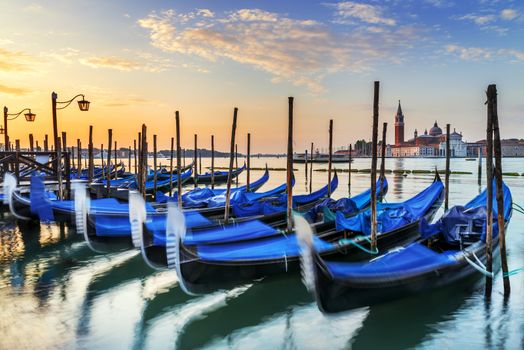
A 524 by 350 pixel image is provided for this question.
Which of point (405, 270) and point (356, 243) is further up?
point (405, 270)

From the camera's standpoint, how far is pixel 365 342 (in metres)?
3.83

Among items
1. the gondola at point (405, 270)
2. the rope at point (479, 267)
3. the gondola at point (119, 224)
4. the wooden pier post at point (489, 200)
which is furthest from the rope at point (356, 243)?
the gondola at point (119, 224)

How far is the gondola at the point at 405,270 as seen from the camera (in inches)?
134

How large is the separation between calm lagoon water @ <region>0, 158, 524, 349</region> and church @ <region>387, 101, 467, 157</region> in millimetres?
114964

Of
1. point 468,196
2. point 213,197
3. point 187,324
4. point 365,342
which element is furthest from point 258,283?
point 468,196

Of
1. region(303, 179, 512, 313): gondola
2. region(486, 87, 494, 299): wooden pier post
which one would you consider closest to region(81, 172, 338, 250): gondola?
region(303, 179, 512, 313): gondola

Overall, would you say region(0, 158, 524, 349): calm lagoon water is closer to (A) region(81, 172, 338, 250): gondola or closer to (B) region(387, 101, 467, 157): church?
(A) region(81, 172, 338, 250): gondola

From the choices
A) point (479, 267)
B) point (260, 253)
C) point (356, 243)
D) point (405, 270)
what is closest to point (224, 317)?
point (260, 253)

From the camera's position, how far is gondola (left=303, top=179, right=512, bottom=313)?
3.42 metres

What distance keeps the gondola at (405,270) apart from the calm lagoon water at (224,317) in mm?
279

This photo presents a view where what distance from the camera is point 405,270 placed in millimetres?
4020

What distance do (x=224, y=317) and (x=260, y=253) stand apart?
2.64 feet

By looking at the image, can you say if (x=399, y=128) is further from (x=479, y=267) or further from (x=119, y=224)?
(x=479, y=267)

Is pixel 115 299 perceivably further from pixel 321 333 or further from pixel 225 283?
pixel 321 333
